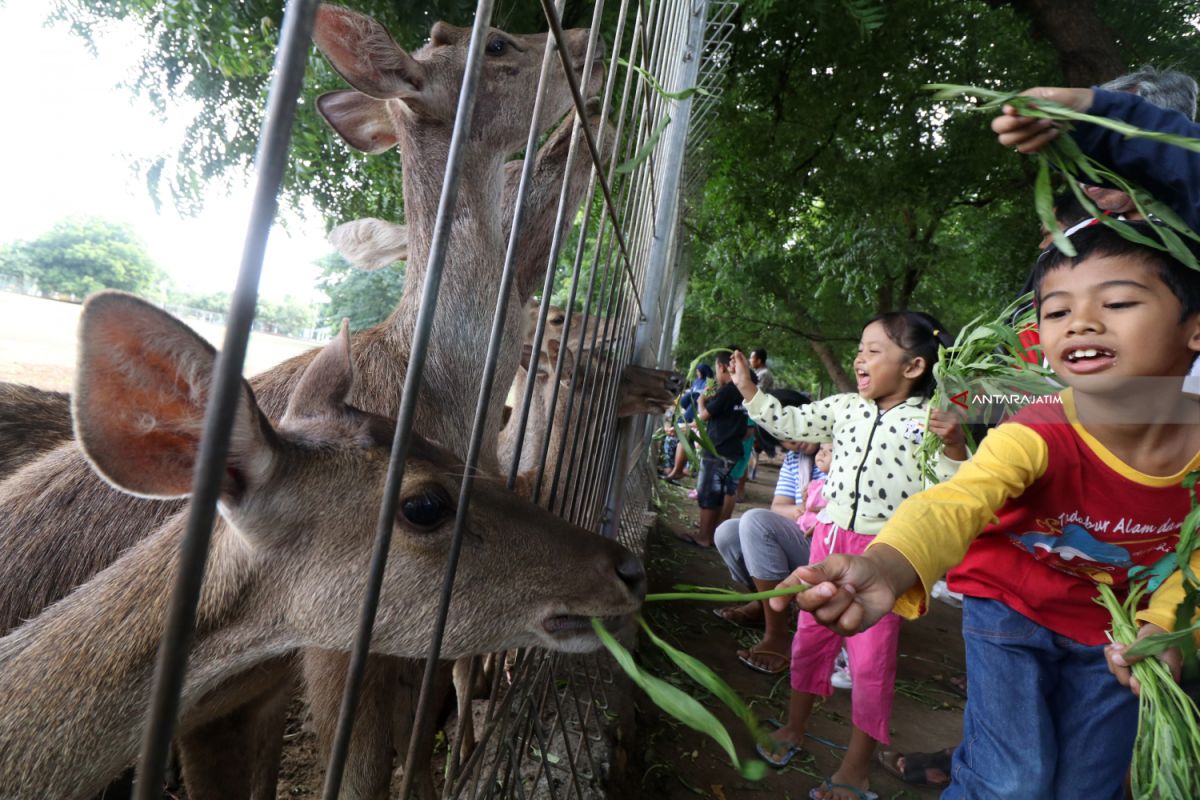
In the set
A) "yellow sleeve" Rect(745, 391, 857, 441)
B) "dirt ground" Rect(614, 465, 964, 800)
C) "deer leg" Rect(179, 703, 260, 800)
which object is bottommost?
"dirt ground" Rect(614, 465, 964, 800)

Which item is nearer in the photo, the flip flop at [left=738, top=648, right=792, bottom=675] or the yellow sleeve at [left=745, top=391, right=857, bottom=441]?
the yellow sleeve at [left=745, top=391, right=857, bottom=441]

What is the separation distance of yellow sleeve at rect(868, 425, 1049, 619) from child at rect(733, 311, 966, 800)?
122 centimetres

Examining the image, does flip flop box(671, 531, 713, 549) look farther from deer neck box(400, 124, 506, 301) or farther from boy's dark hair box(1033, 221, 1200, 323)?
boy's dark hair box(1033, 221, 1200, 323)

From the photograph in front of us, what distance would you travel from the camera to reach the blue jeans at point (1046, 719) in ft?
6.73

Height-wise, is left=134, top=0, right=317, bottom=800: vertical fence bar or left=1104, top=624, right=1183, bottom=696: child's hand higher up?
left=134, top=0, right=317, bottom=800: vertical fence bar

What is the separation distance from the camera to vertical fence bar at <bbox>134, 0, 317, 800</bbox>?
1.91 ft

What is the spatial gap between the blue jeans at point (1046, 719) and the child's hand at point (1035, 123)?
1411 millimetres

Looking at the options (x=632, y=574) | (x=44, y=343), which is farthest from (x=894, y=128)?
(x=44, y=343)

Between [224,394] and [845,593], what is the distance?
1.20m

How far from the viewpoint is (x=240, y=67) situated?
4793mm

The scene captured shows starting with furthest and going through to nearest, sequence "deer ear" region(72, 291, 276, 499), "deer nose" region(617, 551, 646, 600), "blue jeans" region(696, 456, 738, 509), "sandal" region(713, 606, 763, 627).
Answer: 1. "blue jeans" region(696, 456, 738, 509)
2. "sandal" region(713, 606, 763, 627)
3. "deer nose" region(617, 551, 646, 600)
4. "deer ear" region(72, 291, 276, 499)

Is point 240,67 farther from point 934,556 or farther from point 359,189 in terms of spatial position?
point 934,556

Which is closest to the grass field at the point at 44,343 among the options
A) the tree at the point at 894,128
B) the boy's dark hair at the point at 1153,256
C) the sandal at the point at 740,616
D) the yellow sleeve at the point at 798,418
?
the sandal at the point at 740,616

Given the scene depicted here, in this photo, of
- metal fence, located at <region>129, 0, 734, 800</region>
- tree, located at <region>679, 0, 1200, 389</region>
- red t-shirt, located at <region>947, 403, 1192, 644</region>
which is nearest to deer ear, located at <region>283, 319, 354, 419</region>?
metal fence, located at <region>129, 0, 734, 800</region>
